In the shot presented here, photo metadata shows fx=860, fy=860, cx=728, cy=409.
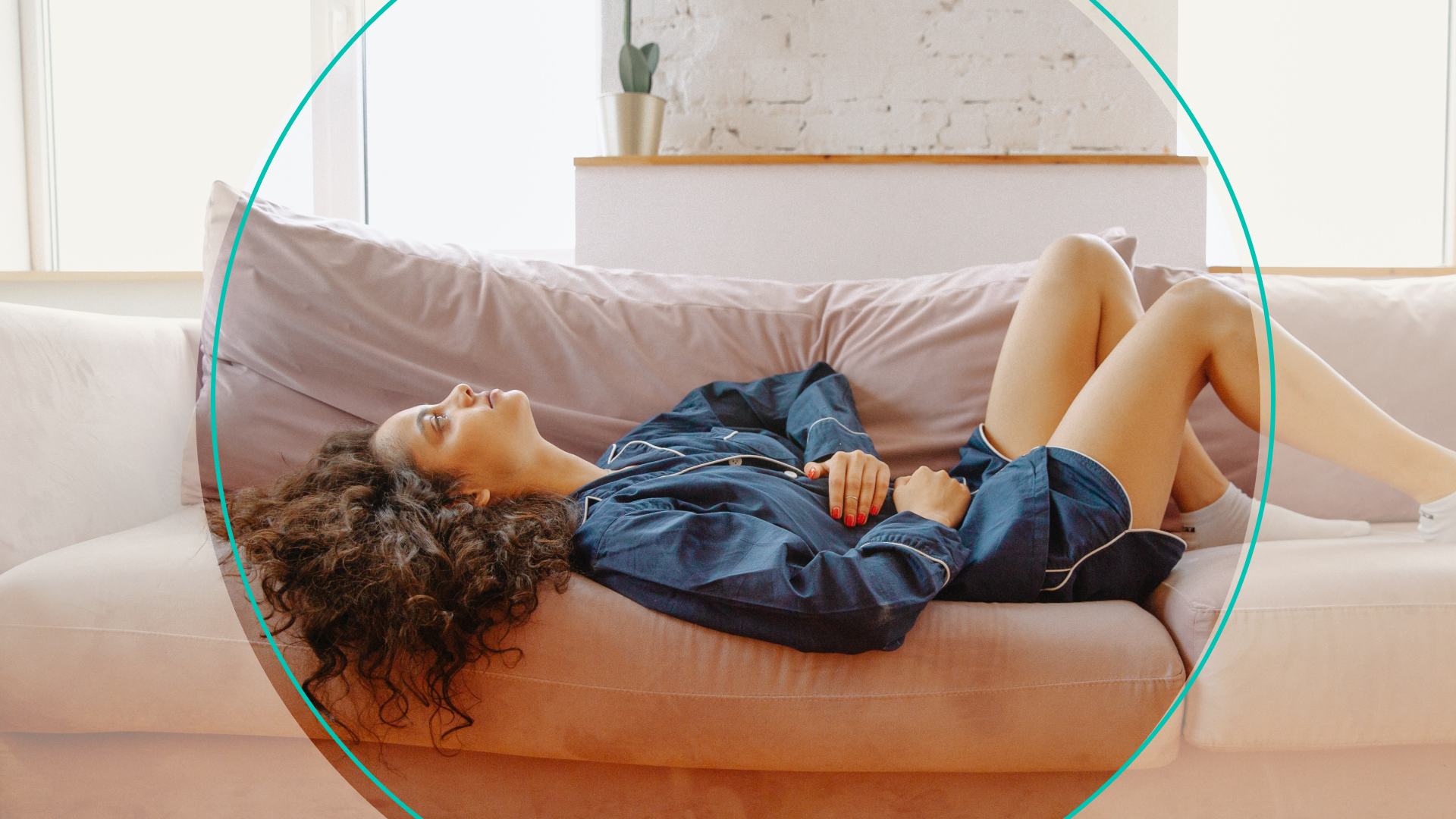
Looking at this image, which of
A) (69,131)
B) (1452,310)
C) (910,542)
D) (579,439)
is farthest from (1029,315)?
(69,131)

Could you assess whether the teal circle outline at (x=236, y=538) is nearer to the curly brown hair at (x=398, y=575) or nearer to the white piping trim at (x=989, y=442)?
the curly brown hair at (x=398, y=575)

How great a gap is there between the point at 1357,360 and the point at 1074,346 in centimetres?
48

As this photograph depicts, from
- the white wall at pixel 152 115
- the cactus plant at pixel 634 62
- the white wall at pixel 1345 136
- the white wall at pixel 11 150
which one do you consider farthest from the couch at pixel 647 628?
the white wall at pixel 11 150

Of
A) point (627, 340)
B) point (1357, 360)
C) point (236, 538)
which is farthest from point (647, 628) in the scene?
point (1357, 360)

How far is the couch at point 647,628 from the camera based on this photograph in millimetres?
612

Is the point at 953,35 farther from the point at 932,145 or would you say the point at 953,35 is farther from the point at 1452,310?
the point at 1452,310

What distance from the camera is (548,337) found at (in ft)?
3.38

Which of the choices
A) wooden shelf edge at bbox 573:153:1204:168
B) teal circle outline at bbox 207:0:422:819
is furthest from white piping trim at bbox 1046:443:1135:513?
teal circle outline at bbox 207:0:422:819

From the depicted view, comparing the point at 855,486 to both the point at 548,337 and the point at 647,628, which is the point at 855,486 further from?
the point at 548,337

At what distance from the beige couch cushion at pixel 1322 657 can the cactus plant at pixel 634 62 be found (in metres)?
0.73

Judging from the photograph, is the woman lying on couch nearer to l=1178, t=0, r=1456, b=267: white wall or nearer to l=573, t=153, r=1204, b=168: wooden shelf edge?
l=573, t=153, r=1204, b=168: wooden shelf edge

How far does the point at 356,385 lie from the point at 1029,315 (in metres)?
0.73

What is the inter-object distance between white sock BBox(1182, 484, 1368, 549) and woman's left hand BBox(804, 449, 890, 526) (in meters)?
0.29

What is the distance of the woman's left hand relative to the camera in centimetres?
79
